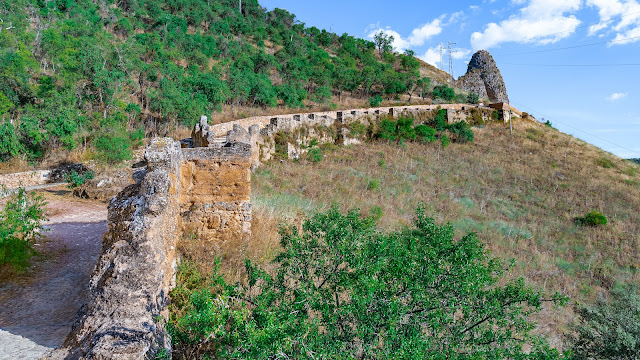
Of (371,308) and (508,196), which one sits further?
(508,196)

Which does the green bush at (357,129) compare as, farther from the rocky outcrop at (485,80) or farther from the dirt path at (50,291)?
the rocky outcrop at (485,80)

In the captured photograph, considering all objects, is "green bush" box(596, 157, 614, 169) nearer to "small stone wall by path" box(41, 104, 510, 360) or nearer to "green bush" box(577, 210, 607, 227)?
"green bush" box(577, 210, 607, 227)

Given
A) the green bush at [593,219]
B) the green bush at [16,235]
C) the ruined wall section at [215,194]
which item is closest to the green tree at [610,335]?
the ruined wall section at [215,194]

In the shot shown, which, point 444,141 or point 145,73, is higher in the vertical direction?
point 145,73

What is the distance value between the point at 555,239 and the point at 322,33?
5926 cm

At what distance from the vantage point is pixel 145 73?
28000mm

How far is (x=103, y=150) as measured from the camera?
14.5 meters

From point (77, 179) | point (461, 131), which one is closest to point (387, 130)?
point (461, 131)

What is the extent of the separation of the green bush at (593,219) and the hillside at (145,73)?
72.0 feet

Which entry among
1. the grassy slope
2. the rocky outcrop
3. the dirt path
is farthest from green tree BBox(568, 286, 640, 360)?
the rocky outcrop

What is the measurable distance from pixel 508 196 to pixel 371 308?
2082 centimetres

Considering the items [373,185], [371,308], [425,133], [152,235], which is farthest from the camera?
[425,133]

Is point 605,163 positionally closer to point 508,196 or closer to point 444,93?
point 508,196

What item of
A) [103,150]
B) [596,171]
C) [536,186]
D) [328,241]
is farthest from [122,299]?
[596,171]
